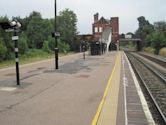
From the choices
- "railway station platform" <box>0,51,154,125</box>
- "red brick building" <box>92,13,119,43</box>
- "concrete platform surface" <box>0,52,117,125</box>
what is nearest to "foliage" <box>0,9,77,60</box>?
"red brick building" <box>92,13,119,43</box>

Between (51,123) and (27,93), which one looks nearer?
(51,123)

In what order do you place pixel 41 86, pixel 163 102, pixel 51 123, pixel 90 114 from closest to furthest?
pixel 51 123 < pixel 90 114 < pixel 163 102 < pixel 41 86

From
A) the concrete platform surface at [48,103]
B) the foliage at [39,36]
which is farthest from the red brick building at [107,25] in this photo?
the concrete platform surface at [48,103]

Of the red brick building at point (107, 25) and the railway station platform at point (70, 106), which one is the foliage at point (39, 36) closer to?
the red brick building at point (107, 25)

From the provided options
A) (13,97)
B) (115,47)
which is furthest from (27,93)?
(115,47)

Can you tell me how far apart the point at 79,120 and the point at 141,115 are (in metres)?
2.39

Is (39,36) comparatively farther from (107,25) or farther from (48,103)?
(48,103)

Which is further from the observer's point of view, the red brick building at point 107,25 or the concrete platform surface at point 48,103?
the red brick building at point 107,25

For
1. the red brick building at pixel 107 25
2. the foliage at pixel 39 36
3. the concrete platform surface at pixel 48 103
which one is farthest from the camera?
the red brick building at pixel 107 25

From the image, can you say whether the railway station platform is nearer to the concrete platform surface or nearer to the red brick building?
the concrete platform surface

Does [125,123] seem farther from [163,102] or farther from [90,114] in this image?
[163,102]

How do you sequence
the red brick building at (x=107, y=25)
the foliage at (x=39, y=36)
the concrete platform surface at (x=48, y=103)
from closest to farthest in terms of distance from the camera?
the concrete platform surface at (x=48, y=103), the foliage at (x=39, y=36), the red brick building at (x=107, y=25)

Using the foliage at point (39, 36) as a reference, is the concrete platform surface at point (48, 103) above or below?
below

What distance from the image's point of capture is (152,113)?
1239cm
